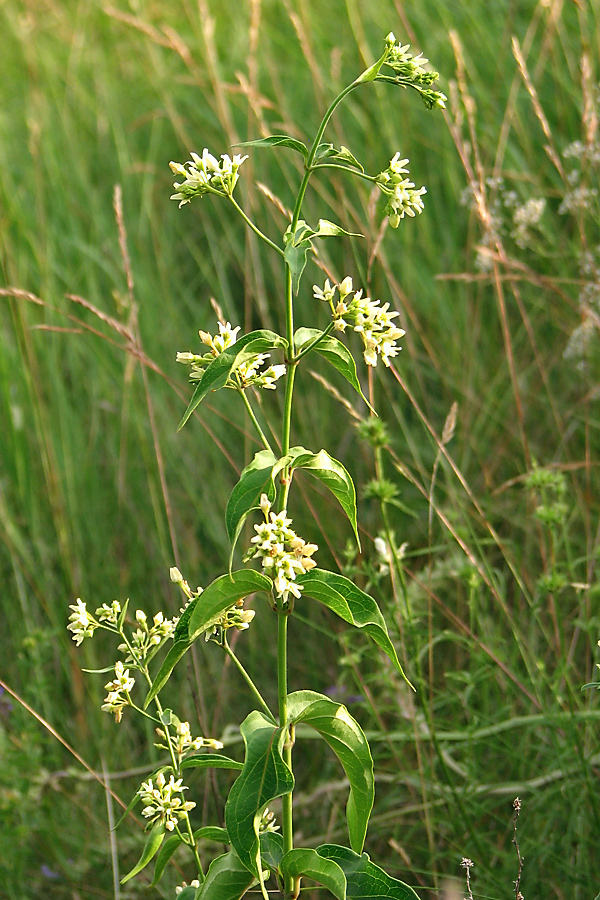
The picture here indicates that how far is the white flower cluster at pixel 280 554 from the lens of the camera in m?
1.04

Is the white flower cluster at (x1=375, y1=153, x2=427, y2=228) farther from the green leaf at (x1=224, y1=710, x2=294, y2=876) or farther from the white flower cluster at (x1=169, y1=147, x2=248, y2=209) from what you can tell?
the green leaf at (x1=224, y1=710, x2=294, y2=876)

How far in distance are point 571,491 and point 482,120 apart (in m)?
1.48

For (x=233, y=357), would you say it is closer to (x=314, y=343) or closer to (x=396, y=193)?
(x=314, y=343)

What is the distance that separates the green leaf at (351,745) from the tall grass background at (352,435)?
61 cm

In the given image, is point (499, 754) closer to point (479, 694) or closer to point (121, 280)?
point (479, 694)

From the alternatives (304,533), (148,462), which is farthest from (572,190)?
(148,462)

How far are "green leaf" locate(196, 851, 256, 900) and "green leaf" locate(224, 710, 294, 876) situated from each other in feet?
0.31

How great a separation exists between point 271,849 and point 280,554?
0.45 metres

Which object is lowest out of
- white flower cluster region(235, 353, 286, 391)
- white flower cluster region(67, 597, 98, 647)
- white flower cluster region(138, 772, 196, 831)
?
white flower cluster region(138, 772, 196, 831)

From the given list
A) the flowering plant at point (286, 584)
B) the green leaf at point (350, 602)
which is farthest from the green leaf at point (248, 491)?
the green leaf at point (350, 602)

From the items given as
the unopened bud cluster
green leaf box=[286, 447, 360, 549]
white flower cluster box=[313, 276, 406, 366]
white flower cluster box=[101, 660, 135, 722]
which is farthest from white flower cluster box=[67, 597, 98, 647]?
the unopened bud cluster

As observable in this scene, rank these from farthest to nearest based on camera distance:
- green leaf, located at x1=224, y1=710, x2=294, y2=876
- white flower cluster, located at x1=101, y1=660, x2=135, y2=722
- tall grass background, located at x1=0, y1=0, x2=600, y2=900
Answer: tall grass background, located at x1=0, y1=0, x2=600, y2=900 → white flower cluster, located at x1=101, y1=660, x2=135, y2=722 → green leaf, located at x1=224, y1=710, x2=294, y2=876

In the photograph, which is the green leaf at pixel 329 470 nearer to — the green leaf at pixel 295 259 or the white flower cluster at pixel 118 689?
the green leaf at pixel 295 259

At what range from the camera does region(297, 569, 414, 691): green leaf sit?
108 centimetres
